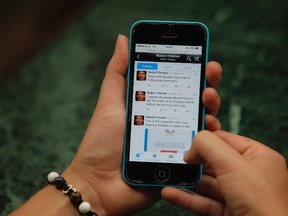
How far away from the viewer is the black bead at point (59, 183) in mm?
788

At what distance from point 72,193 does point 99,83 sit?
0.36 meters

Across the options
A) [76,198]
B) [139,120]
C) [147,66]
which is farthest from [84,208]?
[147,66]

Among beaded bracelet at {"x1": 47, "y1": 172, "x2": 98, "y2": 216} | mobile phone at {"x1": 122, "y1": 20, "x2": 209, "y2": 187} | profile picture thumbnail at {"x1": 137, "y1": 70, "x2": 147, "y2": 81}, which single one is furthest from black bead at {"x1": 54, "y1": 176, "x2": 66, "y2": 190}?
profile picture thumbnail at {"x1": 137, "y1": 70, "x2": 147, "y2": 81}

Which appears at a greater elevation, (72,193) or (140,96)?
(140,96)

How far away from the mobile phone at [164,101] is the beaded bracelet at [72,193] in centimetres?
9

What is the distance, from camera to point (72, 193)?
2.56 ft

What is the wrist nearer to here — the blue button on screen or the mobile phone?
the mobile phone

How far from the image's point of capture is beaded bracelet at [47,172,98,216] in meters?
0.76

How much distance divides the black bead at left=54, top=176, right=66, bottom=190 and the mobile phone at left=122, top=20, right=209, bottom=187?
117mm

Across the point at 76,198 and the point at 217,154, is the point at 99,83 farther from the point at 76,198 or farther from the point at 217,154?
the point at 217,154

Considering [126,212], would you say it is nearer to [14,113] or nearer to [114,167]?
[114,167]

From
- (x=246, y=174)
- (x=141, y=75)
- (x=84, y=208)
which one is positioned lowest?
(x=84, y=208)

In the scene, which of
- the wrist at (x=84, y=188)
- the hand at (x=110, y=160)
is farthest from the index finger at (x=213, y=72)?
the wrist at (x=84, y=188)

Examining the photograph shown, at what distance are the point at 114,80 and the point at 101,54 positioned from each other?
0.28 meters
